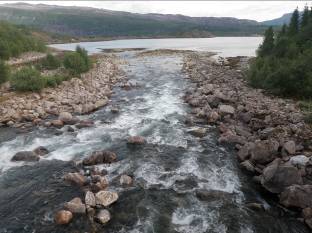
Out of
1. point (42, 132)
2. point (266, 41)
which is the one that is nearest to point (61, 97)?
point (42, 132)

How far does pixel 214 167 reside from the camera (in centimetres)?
1666

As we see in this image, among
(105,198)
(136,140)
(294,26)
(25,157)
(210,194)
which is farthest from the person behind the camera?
(294,26)

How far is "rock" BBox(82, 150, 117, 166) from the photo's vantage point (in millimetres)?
16969

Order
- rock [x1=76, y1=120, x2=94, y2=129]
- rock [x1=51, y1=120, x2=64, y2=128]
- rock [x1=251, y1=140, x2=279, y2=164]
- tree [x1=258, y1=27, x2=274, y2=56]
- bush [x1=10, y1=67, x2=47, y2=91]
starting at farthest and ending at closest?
tree [x1=258, y1=27, x2=274, y2=56]
bush [x1=10, y1=67, x2=47, y2=91]
rock [x1=51, y1=120, x2=64, y2=128]
rock [x1=76, y1=120, x2=94, y2=129]
rock [x1=251, y1=140, x2=279, y2=164]

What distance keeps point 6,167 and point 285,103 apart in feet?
69.3

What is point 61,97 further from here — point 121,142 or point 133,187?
point 133,187

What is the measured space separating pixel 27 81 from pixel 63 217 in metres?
21.6

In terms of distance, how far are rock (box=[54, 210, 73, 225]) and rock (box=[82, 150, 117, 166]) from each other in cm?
481

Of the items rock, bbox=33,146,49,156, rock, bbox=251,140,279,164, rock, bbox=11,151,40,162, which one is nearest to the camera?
rock, bbox=251,140,279,164

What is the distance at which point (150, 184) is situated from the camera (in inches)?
591

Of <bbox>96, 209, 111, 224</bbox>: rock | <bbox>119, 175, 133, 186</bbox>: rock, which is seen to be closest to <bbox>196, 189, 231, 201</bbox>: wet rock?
<bbox>119, 175, 133, 186</bbox>: rock

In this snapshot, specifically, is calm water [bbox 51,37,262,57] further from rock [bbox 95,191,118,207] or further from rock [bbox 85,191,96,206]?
rock [bbox 85,191,96,206]

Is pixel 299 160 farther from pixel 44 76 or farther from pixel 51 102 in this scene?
pixel 44 76

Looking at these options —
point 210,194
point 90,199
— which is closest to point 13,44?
point 90,199
